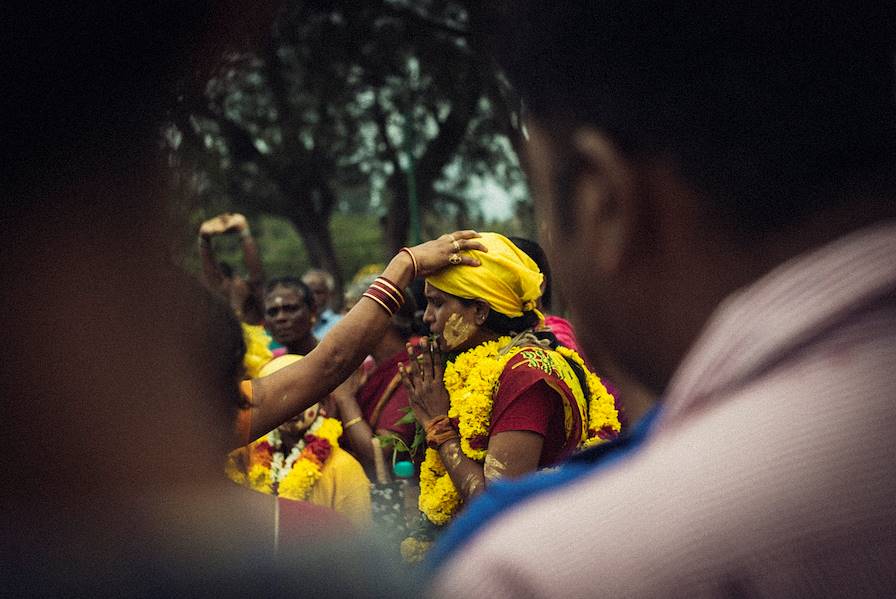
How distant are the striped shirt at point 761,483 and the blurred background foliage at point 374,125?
695 centimetres

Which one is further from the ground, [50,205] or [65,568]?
[50,205]

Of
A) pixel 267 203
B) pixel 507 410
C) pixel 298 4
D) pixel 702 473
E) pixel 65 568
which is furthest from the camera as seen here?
pixel 267 203

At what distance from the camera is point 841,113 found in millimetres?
909

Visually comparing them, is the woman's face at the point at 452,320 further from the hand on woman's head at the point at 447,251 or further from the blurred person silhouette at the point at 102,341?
the blurred person silhouette at the point at 102,341

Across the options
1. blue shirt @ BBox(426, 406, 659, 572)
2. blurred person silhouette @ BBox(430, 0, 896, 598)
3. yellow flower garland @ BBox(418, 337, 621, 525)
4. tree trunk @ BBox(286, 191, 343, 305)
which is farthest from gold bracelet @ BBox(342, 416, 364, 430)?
tree trunk @ BBox(286, 191, 343, 305)

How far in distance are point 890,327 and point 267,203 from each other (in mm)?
19240

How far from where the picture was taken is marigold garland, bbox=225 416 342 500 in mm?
3850

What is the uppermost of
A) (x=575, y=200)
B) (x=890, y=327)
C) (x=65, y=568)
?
(x=575, y=200)

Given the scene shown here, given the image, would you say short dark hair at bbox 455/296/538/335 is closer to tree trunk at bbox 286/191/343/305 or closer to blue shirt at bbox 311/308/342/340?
blue shirt at bbox 311/308/342/340

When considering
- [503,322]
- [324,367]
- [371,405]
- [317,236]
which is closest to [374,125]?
[317,236]

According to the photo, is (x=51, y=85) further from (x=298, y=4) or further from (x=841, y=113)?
(x=298, y=4)

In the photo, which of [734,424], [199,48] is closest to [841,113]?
[734,424]

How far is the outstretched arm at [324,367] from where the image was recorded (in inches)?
85.9

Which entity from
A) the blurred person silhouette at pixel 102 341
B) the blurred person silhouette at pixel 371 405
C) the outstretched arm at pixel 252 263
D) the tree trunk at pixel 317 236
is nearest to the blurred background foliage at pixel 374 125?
the tree trunk at pixel 317 236
